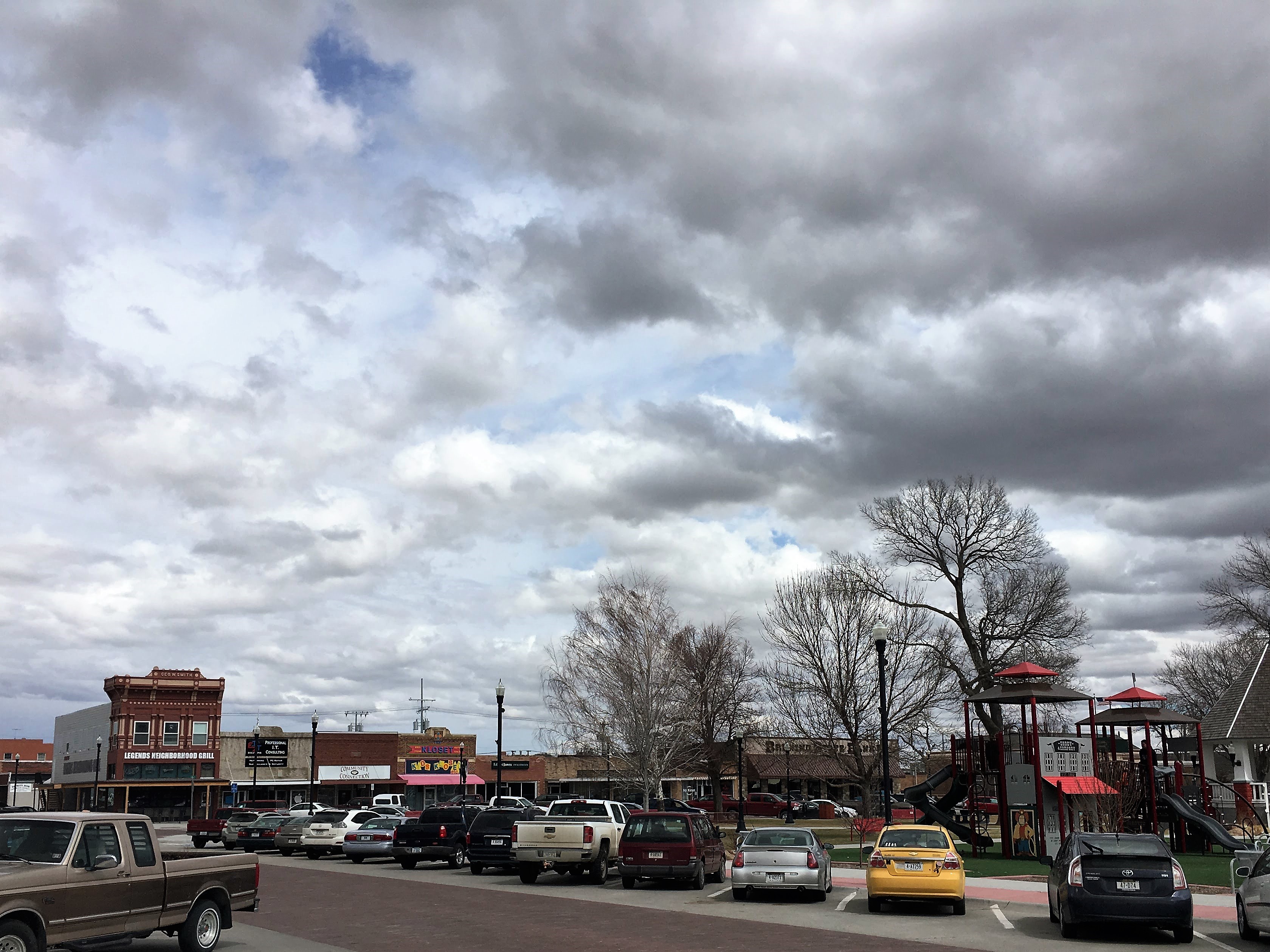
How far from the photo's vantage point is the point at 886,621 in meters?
48.8

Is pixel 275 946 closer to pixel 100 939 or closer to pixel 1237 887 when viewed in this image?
pixel 100 939

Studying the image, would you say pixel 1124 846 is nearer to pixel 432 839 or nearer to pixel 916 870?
pixel 916 870

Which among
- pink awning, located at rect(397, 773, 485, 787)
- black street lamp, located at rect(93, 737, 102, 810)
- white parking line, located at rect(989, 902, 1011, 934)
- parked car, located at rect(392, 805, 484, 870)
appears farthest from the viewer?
pink awning, located at rect(397, 773, 485, 787)

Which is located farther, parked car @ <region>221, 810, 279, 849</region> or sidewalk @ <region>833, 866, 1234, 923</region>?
parked car @ <region>221, 810, 279, 849</region>

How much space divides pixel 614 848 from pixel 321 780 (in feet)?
187

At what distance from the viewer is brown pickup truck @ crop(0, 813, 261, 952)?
11.2m

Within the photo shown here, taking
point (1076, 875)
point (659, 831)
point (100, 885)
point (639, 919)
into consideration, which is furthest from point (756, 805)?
point (100, 885)

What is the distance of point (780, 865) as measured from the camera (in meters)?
21.3

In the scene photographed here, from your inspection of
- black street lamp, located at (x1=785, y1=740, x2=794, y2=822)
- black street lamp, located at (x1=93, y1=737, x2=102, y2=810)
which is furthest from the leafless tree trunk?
black street lamp, located at (x1=93, y1=737, x2=102, y2=810)

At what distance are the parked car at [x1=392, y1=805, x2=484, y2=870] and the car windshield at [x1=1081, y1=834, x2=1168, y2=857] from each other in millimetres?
17430

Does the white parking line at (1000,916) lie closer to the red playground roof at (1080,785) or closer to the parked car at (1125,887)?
the parked car at (1125,887)

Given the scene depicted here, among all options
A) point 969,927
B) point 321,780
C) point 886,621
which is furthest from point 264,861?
point 321,780

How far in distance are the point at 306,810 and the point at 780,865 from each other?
31.8 metres

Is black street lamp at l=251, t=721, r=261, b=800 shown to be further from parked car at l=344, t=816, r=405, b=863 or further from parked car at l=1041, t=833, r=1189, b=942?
parked car at l=1041, t=833, r=1189, b=942
